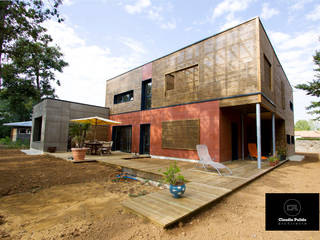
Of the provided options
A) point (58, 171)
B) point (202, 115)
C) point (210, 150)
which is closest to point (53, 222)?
point (58, 171)

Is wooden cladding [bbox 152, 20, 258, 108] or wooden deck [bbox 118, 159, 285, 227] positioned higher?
wooden cladding [bbox 152, 20, 258, 108]

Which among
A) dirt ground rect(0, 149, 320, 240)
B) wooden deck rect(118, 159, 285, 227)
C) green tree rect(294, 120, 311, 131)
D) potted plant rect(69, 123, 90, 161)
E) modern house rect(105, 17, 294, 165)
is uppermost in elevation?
green tree rect(294, 120, 311, 131)

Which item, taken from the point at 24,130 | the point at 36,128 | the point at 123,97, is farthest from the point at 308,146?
the point at 24,130

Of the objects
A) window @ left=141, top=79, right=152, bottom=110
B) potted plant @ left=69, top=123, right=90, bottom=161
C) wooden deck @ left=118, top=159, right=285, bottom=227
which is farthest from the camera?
window @ left=141, top=79, right=152, bottom=110

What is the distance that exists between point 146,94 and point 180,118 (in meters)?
3.73

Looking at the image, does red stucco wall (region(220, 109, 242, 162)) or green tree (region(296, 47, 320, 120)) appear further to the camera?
green tree (region(296, 47, 320, 120))

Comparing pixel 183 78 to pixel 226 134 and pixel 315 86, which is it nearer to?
pixel 226 134

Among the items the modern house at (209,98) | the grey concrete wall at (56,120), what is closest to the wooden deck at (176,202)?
the modern house at (209,98)

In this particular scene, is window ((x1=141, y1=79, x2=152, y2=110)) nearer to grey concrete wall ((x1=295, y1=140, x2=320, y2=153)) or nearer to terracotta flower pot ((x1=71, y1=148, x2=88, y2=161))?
terracotta flower pot ((x1=71, y1=148, x2=88, y2=161))

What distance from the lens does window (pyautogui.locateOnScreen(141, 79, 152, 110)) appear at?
1051 cm

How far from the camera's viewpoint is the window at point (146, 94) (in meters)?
10.5

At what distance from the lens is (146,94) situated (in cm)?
1074

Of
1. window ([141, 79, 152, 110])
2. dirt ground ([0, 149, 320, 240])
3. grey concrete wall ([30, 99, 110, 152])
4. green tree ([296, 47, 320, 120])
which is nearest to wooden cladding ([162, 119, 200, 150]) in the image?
window ([141, 79, 152, 110])

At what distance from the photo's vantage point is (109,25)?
6.98 meters
